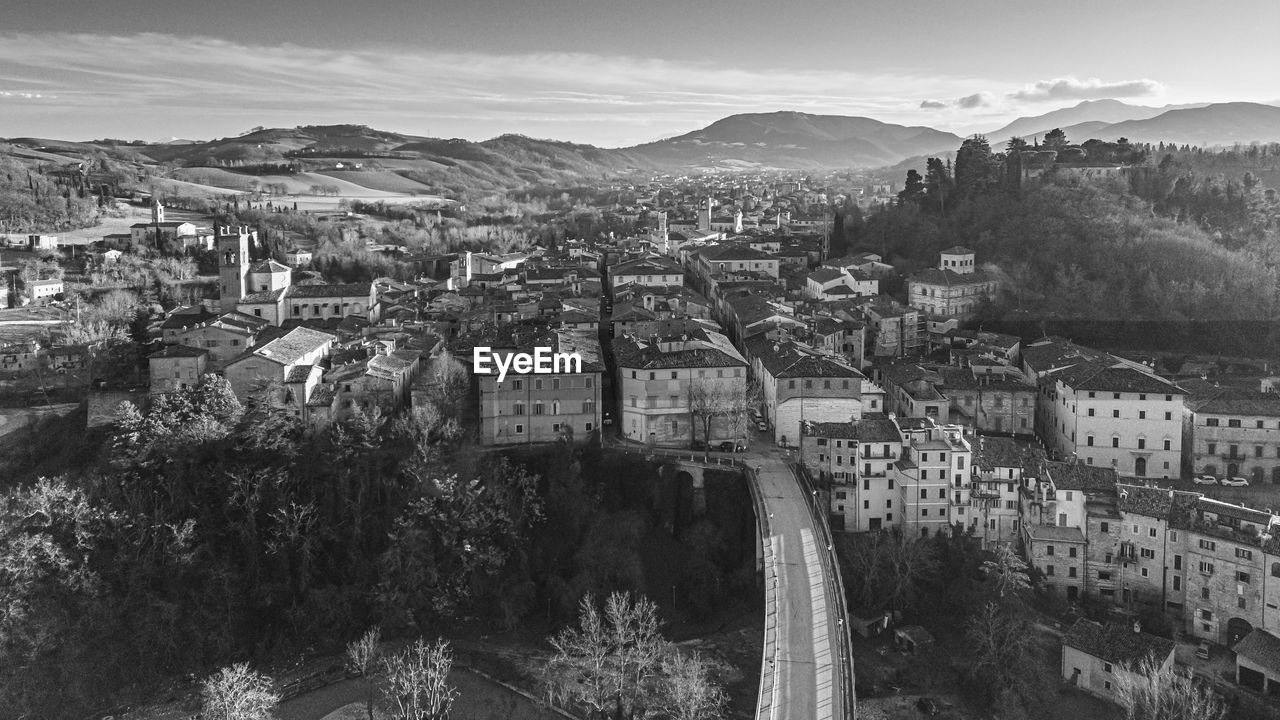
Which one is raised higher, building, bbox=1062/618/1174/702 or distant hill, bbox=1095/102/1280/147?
distant hill, bbox=1095/102/1280/147

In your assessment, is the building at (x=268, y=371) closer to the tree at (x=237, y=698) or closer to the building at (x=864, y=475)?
the tree at (x=237, y=698)

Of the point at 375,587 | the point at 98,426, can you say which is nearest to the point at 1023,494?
the point at 375,587

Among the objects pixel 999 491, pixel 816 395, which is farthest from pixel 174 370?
pixel 999 491

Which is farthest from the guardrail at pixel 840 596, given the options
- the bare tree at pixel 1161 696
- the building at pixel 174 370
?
the building at pixel 174 370

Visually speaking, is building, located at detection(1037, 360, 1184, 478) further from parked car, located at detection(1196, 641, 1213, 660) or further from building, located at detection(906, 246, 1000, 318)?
building, located at detection(906, 246, 1000, 318)

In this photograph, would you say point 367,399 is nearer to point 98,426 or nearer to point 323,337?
point 323,337

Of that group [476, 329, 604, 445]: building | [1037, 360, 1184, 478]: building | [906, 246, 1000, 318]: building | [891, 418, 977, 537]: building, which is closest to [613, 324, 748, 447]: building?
[476, 329, 604, 445]: building
